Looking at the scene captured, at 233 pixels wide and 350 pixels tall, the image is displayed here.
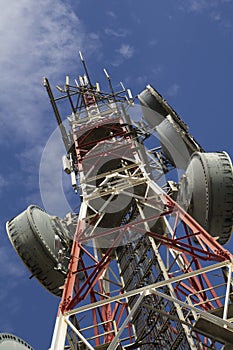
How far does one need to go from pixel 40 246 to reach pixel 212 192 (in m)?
5.73

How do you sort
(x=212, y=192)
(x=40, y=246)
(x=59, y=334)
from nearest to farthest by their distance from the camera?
(x=59, y=334) < (x=212, y=192) < (x=40, y=246)

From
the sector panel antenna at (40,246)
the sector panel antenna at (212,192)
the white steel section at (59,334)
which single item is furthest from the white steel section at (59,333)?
the sector panel antenna at (212,192)

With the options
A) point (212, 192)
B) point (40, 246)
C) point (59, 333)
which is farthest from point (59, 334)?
point (212, 192)

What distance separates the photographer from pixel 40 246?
15.8 meters

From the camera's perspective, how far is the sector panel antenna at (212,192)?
15180 millimetres

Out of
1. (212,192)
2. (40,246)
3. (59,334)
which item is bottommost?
(59,334)

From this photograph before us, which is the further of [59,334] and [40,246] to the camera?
[40,246]

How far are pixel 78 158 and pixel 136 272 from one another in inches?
328

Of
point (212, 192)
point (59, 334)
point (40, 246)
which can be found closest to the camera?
point (59, 334)

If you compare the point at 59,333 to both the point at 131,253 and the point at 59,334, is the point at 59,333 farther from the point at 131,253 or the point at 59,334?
the point at 131,253

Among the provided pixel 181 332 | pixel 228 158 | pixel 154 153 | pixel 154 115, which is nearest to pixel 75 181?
pixel 154 153

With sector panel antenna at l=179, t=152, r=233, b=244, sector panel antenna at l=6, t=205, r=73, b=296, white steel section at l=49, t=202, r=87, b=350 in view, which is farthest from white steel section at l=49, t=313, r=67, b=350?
sector panel antenna at l=179, t=152, r=233, b=244

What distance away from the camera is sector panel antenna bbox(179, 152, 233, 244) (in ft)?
49.8

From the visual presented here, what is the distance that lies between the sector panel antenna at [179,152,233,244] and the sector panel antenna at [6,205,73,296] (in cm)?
465
